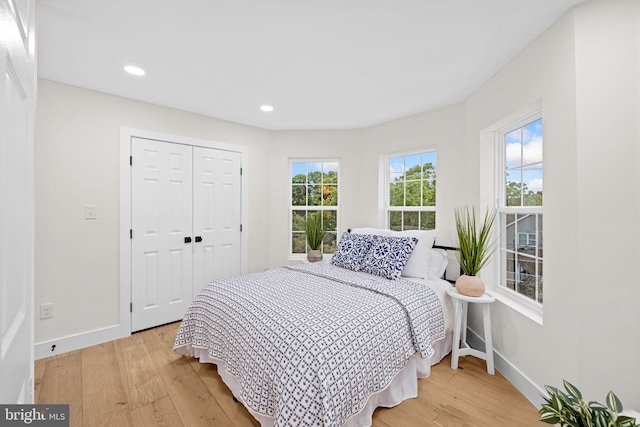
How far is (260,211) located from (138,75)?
2.05 m

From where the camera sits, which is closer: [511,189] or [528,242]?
[528,242]

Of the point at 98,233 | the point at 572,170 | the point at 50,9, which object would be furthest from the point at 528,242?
the point at 98,233

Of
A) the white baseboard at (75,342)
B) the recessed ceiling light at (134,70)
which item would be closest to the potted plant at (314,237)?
the white baseboard at (75,342)

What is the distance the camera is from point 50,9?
160 cm

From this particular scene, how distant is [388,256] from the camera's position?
264cm

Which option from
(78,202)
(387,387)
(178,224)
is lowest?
(387,387)

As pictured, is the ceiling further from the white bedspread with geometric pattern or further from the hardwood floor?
the hardwood floor

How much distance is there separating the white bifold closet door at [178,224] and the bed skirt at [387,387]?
3.02 ft

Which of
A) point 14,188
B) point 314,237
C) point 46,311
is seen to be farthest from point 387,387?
point 46,311

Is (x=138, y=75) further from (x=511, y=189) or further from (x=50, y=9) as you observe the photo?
(x=511, y=189)

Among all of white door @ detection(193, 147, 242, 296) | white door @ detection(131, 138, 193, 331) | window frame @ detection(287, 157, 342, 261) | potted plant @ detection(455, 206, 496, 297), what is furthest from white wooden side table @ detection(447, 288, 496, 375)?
white door @ detection(131, 138, 193, 331)

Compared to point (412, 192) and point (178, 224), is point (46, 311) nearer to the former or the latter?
point (178, 224)

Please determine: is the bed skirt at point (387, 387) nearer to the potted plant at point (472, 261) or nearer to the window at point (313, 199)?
Answer: the potted plant at point (472, 261)

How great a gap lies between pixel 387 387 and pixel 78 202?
300cm
